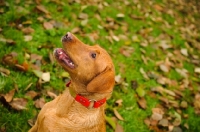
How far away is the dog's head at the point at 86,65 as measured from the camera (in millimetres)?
2785

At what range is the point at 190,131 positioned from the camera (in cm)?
482

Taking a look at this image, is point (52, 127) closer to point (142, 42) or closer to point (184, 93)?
point (184, 93)

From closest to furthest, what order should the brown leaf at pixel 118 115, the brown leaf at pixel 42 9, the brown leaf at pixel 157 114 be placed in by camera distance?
the brown leaf at pixel 118 115 → the brown leaf at pixel 157 114 → the brown leaf at pixel 42 9

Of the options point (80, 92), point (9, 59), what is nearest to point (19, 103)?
point (9, 59)

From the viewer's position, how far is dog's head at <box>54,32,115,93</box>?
2.79 meters

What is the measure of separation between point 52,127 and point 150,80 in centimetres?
280

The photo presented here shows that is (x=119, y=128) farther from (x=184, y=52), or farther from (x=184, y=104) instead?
(x=184, y=52)

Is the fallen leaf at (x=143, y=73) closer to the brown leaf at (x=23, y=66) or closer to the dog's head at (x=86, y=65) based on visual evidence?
the brown leaf at (x=23, y=66)

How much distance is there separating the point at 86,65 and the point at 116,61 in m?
2.44

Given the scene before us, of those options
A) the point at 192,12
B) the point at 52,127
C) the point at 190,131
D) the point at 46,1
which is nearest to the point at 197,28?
the point at 192,12

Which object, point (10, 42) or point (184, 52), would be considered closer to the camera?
point (10, 42)

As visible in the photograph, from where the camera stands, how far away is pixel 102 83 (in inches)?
108

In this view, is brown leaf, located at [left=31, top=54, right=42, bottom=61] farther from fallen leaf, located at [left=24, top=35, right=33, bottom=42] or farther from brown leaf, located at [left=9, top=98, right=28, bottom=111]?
brown leaf, located at [left=9, top=98, right=28, bottom=111]

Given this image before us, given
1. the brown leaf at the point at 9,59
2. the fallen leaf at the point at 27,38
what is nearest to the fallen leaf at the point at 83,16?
the fallen leaf at the point at 27,38
